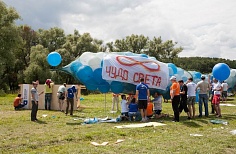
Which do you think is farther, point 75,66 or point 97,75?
point 75,66

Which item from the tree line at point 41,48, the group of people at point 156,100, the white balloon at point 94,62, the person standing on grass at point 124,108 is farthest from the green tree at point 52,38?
the person standing on grass at point 124,108

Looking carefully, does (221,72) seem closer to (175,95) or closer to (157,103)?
(157,103)

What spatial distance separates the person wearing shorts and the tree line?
2269cm

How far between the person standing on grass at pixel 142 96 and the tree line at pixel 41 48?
22694 millimetres

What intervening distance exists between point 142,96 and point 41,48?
32001mm

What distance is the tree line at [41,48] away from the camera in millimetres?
33375

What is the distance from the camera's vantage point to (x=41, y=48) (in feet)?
137

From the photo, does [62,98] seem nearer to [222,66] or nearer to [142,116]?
[142,116]

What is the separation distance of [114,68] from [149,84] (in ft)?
5.57

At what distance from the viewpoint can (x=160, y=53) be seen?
2277 inches

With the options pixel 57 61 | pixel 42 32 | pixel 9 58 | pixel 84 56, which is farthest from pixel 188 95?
pixel 42 32

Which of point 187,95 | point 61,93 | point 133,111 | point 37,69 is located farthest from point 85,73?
point 37,69

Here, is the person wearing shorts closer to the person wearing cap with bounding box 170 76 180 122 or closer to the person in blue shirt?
the person in blue shirt

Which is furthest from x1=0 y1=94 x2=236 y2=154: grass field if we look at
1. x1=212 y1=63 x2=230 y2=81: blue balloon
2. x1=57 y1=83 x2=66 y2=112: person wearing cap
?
x1=57 y1=83 x2=66 y2=112: person wearing cap
